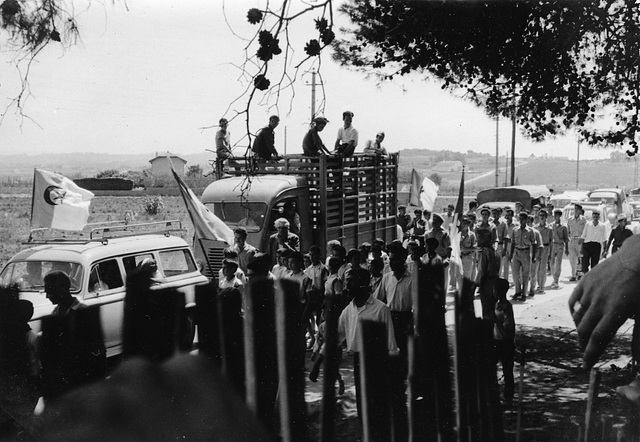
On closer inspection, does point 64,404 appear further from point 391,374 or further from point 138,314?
point 391,374

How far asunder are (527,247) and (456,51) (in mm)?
6517

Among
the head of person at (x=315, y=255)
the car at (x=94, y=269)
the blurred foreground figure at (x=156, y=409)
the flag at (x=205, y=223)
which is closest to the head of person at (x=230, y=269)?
the car at (x=94, y=269)

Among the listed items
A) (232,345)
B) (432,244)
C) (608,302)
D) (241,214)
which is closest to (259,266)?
(232,345)

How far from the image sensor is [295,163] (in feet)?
41.1

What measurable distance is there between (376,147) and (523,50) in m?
6.34

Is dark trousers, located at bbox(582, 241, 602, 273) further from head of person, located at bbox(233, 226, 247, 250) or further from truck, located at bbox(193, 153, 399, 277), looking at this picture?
head of person, located at bbox(233, 226, 247, 250)

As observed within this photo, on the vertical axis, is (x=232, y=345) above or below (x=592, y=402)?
below

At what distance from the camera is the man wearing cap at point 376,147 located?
1391 cm

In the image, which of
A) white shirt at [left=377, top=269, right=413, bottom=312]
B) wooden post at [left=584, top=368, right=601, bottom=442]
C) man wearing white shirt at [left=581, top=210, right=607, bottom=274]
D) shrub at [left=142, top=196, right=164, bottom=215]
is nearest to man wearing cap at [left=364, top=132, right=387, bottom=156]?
man wearing white shirt at [left=581, top=210, right=607, bottom=274]

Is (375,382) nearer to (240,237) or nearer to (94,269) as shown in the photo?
(94,269)

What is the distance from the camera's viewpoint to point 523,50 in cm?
823

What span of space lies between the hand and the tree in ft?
16.9

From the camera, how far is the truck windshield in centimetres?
1173

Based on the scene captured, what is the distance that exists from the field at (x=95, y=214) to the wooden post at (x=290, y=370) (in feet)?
46.2
